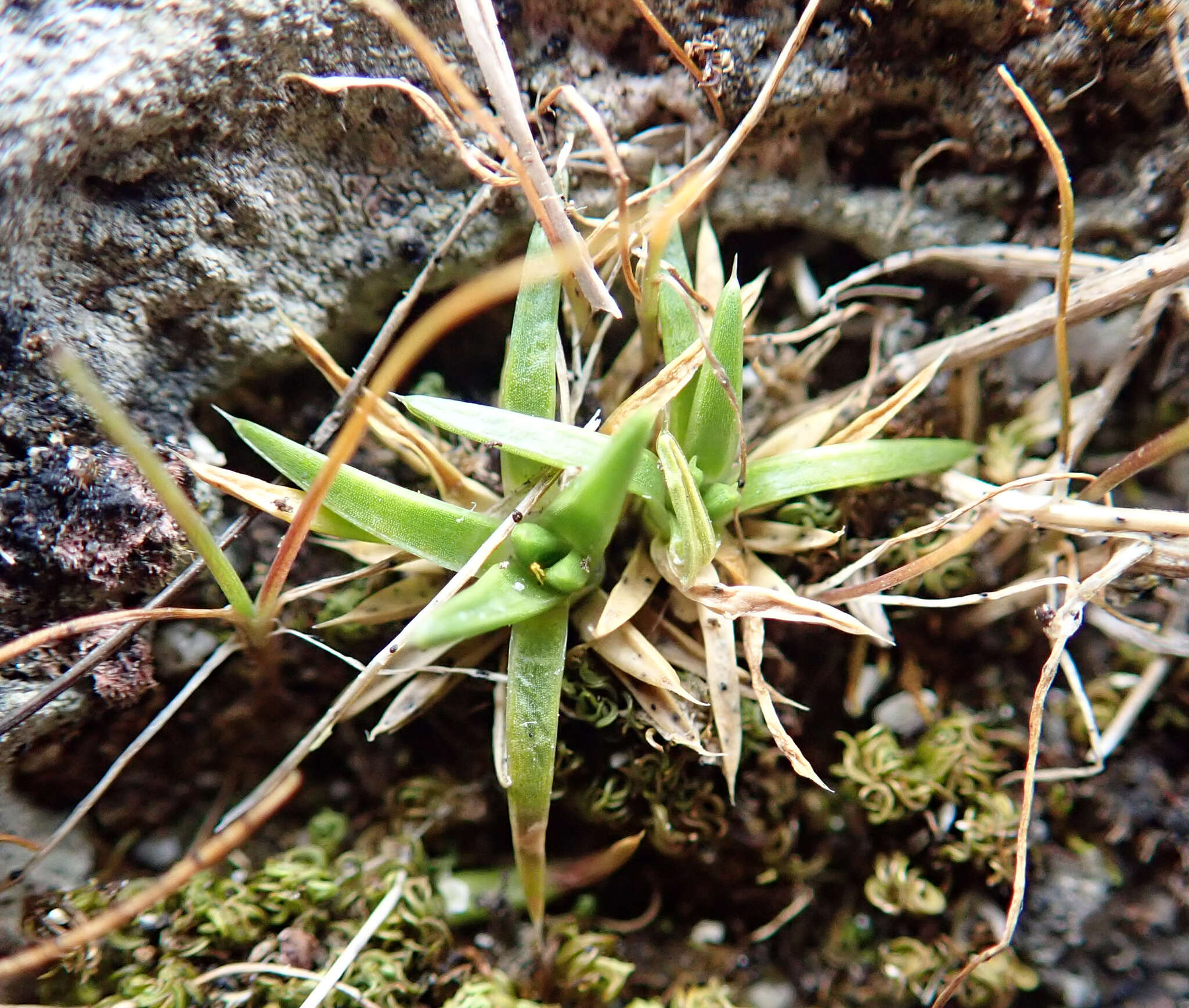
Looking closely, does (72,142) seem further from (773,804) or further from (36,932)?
(773,804)

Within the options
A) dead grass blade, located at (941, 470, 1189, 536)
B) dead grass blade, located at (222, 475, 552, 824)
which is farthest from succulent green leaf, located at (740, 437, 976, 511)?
dead grass blade, located at (222, 475, 552, 824)

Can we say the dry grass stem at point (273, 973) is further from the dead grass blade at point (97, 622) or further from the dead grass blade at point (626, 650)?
the dead grass blade at point (626, 650)

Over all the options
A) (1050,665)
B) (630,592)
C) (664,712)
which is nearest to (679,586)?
(630,592)

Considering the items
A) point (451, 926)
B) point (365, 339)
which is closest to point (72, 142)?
point (365, 339)

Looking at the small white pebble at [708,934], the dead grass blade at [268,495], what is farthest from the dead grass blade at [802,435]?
the small white pebble at [708,934]

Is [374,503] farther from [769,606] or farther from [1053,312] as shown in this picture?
[1053,312]
